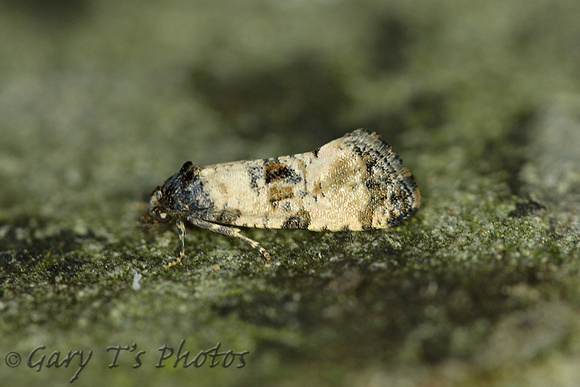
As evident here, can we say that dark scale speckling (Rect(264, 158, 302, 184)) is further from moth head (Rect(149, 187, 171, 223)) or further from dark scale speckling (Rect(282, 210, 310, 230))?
moth head (Rect(149, 187, 171, 223))

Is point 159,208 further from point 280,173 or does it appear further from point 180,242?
point 280,173

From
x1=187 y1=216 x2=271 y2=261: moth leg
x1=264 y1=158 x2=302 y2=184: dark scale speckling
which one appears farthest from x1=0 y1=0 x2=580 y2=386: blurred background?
x1=264 y1=158 x2=302 y2=184: dark scale speckling

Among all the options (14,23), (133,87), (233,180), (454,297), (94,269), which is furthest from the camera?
(14,23)

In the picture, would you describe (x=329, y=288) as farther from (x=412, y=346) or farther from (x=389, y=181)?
(x=389, y=181)

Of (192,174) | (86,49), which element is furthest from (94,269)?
(86,49)

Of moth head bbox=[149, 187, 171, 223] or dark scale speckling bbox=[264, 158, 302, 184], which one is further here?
moth head bbox=[149, 187, 171, 223]

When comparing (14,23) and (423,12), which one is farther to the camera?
(14,23)

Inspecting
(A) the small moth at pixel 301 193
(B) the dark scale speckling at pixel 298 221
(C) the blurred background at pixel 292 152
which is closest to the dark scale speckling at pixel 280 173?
(A) the small moth at pixel 301 193
